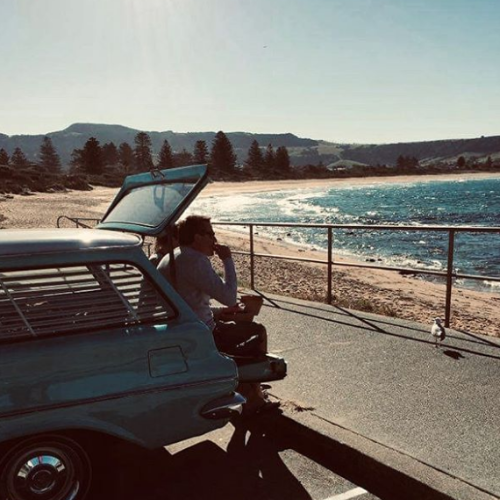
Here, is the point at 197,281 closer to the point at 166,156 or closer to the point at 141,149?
the point at 166,156

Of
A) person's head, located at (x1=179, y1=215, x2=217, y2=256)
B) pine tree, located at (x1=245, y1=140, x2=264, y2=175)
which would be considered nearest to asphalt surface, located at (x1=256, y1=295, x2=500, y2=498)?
person's head, located at (x1=179, y1=215, x2=217, y2=256)

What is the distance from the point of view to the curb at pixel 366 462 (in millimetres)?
3119

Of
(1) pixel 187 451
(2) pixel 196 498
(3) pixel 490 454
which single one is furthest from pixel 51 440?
(3) pixel 490 454

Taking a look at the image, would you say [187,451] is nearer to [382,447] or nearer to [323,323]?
[382,447]

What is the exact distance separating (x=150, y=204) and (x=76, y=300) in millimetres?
993

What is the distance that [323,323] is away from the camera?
666cm

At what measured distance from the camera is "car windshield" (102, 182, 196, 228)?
3.41 metres

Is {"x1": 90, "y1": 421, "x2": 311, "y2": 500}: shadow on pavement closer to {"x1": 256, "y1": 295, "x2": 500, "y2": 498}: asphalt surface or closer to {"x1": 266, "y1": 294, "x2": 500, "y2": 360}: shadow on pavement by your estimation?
{"x1": 256, "y1": 295, "x2": 500, "y2": 498}: asphalt surface

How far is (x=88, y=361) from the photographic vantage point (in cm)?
279

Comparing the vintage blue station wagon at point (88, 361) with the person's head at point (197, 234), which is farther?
the person's head at point (197, 234)

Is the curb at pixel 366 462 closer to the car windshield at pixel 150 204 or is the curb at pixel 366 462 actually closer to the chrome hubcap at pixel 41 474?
the chrome hubcap at pixel 41 474

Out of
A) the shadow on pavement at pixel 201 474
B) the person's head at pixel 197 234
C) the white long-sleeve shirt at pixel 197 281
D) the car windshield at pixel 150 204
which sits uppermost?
the car windshield at pixel 150 204

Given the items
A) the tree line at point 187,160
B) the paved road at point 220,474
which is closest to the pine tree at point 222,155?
the tree line at point 187,160

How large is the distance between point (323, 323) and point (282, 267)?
11.1 m
